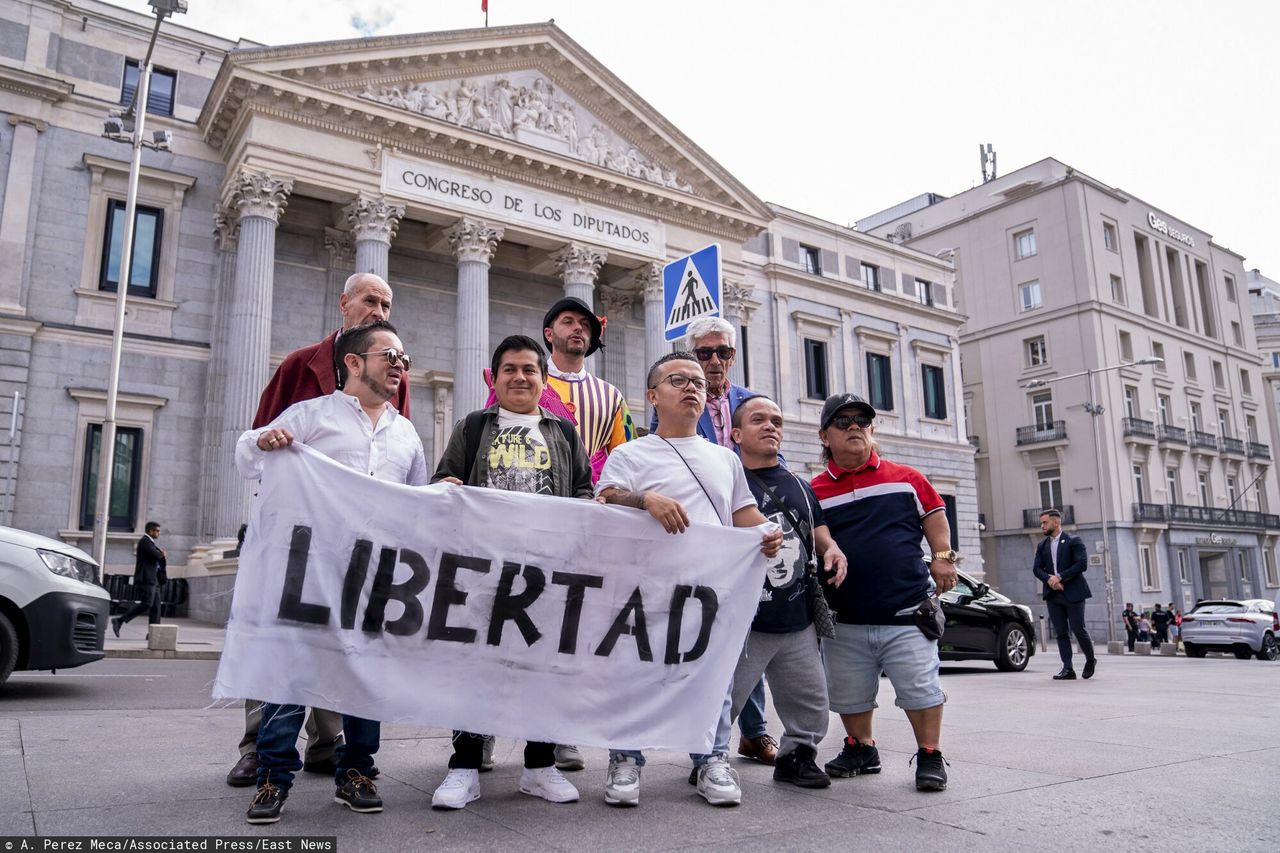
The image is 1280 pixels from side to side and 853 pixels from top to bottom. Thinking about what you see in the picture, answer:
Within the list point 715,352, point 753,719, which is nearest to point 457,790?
point 753,719

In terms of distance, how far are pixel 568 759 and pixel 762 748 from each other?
1.08m

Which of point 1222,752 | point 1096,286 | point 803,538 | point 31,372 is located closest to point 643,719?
point 803,538

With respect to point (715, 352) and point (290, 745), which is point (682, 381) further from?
point (290, 745)

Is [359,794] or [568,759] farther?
[568,759]

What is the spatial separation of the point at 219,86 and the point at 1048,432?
3926 cm

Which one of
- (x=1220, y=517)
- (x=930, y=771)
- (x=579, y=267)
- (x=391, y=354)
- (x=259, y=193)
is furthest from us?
(x=1220, y=517)

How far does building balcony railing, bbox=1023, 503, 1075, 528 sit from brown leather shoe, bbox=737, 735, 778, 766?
4262 centimetres

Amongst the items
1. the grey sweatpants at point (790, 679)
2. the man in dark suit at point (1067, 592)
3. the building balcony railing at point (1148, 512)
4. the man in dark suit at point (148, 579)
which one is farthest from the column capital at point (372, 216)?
the building balcony railing at point (1148, 512)

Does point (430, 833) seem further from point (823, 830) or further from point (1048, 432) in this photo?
point (1048, 432)

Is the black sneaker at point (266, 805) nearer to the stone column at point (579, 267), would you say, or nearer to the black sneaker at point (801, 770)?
the black sneaker at point (801, 770)

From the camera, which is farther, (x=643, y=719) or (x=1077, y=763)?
(x=1077, y=763)

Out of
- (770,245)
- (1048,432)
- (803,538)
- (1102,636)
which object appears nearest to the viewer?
(803,538)

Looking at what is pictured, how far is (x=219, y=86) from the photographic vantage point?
2108cm

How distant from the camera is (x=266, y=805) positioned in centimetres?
321
